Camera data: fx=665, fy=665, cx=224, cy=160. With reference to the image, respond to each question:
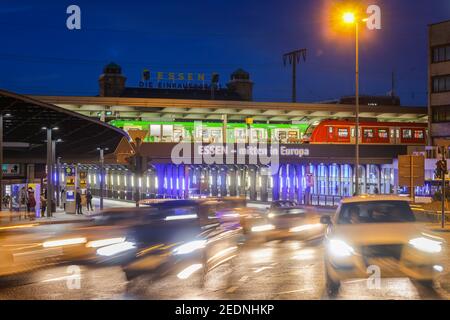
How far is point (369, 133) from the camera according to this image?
6450cm

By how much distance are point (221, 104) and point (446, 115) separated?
77.6 ft

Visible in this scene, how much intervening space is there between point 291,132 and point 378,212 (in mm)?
57353

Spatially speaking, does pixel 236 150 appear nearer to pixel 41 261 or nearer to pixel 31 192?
pixel 31 192

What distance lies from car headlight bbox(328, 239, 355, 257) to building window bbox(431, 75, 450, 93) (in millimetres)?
61293

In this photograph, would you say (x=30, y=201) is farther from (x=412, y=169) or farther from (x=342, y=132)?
(x=342, y=132)

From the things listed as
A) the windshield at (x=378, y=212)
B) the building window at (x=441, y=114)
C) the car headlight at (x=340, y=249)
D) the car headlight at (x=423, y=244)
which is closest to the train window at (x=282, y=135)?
the building window at (x=441, y=114)

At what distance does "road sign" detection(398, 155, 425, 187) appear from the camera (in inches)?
1230

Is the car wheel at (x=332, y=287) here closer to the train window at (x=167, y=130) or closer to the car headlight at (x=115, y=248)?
the car headlight at (x=115, y=248)

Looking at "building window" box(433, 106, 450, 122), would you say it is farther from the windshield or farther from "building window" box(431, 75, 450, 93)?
the windshield

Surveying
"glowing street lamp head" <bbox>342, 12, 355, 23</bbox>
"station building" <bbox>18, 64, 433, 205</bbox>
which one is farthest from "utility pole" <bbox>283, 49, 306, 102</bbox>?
"glowing street lamp head" <bbox>342, 12, 355, 23</bbox>

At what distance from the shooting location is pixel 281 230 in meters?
31.1

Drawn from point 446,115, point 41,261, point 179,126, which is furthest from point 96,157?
point 41,261

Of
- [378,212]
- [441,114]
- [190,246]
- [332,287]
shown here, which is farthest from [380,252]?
[441,114]

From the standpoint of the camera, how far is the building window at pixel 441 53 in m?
69.2
